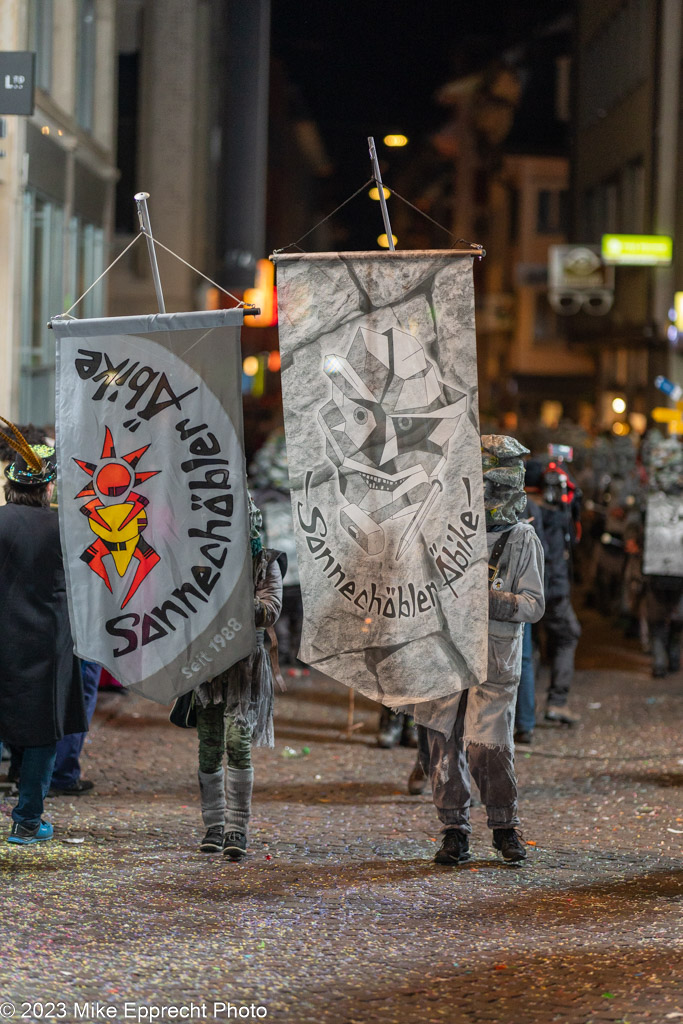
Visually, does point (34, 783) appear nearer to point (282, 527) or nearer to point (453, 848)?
point (453, 848)

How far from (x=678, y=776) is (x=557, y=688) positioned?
1.95 m

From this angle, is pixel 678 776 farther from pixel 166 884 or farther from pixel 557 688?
pixel 166 884

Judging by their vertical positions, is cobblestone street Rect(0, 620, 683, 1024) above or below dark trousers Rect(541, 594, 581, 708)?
below

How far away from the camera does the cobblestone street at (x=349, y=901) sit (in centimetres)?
501

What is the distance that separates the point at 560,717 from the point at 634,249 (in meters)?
18.7

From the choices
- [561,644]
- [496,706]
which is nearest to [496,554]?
[496,706]

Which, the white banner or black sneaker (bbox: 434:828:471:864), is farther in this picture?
black sneaker (bbox: 434:828:471:864)

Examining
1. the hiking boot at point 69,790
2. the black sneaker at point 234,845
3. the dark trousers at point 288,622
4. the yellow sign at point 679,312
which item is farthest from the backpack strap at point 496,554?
the yellow sign at point 679,312

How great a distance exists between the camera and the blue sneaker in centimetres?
691

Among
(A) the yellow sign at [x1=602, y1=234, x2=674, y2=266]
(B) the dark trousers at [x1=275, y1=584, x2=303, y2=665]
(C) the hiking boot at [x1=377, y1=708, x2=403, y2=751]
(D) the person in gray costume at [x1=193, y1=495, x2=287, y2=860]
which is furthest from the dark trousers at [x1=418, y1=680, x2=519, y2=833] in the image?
(A) the yellow sign at [x1=602, y1=234, x2=674, y2=266]

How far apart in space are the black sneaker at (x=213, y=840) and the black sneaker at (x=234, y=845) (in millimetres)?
101

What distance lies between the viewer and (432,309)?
6395mm

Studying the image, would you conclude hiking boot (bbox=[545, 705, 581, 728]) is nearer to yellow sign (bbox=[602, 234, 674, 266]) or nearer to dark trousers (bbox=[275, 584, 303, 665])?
dark trousers (bbox=[275, 584, 303, 665])

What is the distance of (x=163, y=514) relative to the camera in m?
6.34
